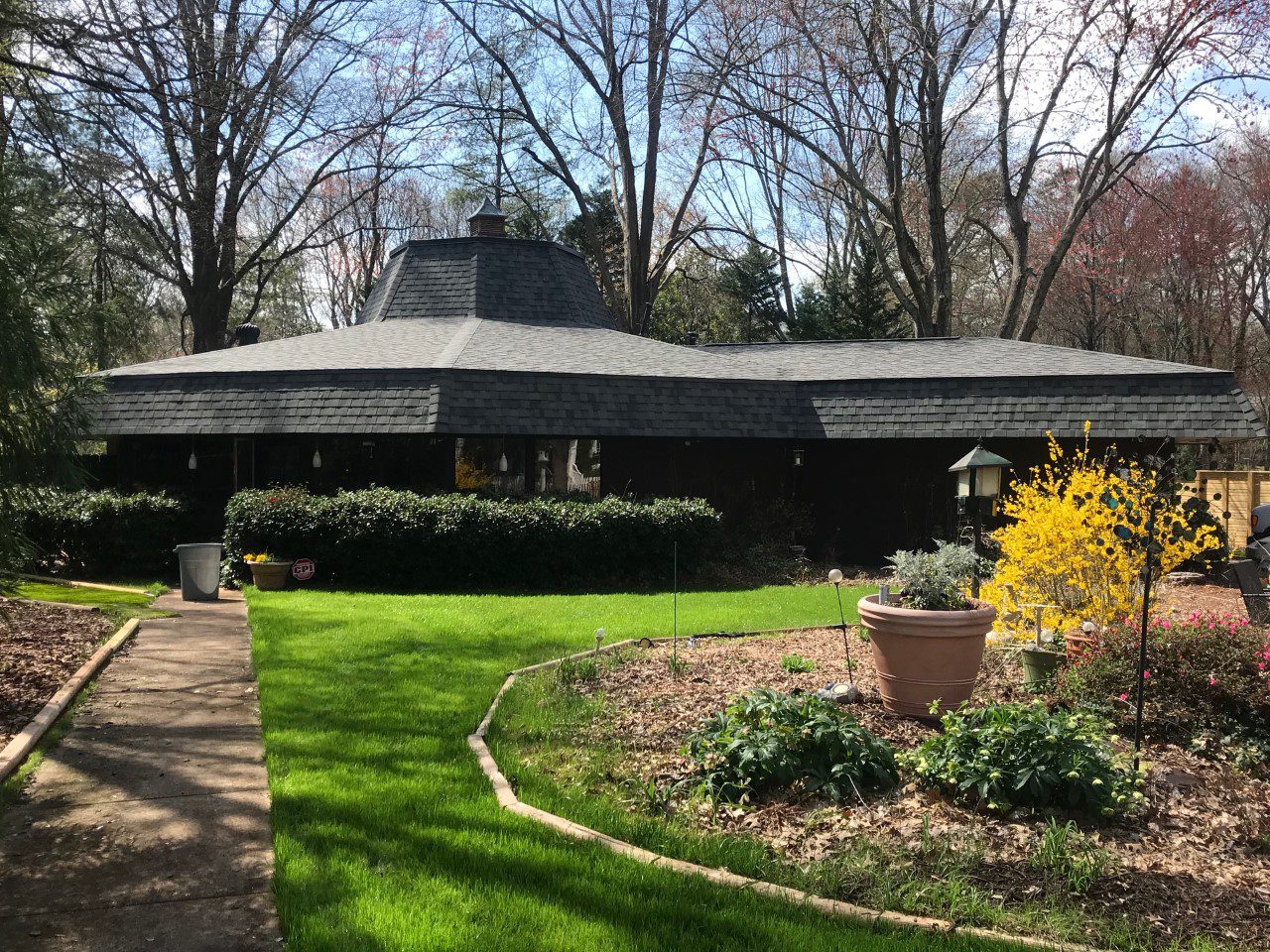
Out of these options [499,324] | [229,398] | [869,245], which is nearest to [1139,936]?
[229,398]

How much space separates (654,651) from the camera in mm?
8328

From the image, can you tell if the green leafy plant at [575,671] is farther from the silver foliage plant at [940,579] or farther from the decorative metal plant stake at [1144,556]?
the decorative metal plant stake at [1144,556]

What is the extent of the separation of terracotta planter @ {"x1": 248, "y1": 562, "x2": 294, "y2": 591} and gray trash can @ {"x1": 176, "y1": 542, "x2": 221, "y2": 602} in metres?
0.69

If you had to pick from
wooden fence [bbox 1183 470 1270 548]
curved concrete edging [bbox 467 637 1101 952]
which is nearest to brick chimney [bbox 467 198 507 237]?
wooden fence [bbox 1183 470 1270 548]

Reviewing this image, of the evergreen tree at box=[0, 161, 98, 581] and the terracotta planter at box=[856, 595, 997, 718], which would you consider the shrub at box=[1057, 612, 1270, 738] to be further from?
the evergreen tree at box=[0, 161, 98, 581]

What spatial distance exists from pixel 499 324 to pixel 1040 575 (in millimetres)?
13944

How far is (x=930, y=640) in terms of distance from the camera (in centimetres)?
601

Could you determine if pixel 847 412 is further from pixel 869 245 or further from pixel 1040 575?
pixel 869 245

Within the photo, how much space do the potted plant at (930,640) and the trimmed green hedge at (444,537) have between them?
7.35 meters

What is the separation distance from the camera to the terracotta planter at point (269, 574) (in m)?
12.8

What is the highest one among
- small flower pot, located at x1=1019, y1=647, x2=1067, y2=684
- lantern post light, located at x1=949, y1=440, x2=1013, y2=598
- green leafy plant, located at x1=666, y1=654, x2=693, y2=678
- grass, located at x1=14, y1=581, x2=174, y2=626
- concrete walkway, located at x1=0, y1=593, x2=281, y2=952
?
lantern post light, located at x1=949, y1=440, x2=1013, y2=598

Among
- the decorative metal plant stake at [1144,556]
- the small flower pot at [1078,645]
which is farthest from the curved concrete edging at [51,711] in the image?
the small flower pot at [1078,645]

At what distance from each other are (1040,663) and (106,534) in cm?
1322

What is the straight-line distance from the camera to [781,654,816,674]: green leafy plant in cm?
739
